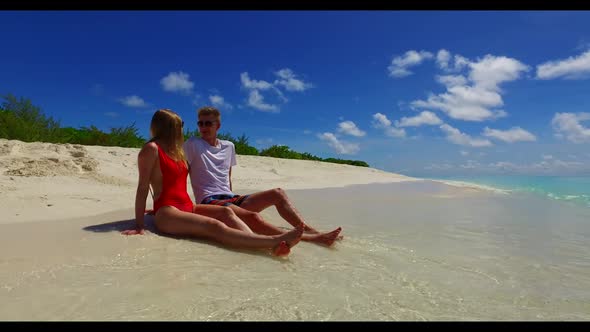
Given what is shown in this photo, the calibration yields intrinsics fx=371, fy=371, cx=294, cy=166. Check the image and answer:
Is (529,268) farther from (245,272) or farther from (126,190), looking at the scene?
(126,190)

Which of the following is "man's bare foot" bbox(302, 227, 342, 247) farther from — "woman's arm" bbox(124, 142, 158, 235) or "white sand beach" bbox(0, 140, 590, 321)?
"woman's arm" bbox(124, 142, 158, 235)

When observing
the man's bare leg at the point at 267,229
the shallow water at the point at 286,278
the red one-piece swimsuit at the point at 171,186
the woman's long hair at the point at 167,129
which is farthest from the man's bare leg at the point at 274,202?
the woman's long hair at the point at 167,129

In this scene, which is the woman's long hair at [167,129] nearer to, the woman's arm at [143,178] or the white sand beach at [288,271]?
the woman's arm at [143,178]

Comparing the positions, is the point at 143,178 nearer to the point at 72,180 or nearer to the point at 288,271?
the point at 288,271

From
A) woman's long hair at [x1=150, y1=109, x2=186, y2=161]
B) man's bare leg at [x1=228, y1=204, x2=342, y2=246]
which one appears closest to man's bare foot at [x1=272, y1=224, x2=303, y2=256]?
man's bare leg at [x1=228, y1=204, x2=342, y2=246]


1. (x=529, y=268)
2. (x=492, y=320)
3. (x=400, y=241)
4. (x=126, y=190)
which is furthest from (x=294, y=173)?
(x=492, y=320)

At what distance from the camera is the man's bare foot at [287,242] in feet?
9.78

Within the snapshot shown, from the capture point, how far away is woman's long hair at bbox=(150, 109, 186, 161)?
3.49m

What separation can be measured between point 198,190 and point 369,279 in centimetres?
205

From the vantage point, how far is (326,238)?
3678mm

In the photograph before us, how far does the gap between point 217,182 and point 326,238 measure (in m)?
1.29

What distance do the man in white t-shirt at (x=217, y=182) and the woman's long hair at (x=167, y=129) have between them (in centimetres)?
35
